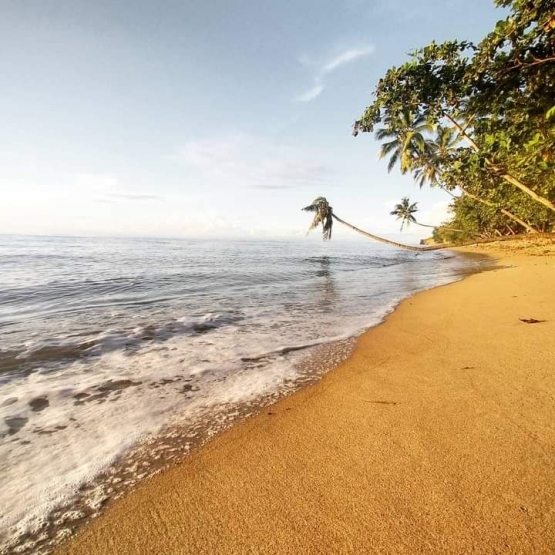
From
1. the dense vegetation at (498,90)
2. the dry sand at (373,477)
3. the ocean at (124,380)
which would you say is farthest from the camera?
the dense vegetation at (498,90)

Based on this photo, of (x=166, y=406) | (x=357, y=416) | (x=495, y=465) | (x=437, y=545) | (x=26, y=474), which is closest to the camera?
(x=437, y=545)

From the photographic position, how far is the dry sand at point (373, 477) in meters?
1.54

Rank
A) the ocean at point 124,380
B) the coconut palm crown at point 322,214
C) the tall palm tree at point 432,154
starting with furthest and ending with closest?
the coconut palm crown at point 322,214, the tall palm tree at point 432,154, the ocean at point 124,380

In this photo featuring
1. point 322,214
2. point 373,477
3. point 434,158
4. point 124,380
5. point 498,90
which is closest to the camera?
point 373,477

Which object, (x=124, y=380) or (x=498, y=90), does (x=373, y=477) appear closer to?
(x=124, y=380)

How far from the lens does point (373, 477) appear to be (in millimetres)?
1930

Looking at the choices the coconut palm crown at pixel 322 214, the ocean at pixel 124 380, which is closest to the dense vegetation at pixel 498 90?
the ocean at pixel 124 380

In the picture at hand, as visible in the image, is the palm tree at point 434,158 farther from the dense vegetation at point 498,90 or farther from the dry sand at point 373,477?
the dry sand at point 373,477

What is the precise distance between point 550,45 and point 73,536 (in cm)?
910

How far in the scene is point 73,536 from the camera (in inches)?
65.3

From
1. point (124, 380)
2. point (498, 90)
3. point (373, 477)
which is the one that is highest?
point (498, 90)

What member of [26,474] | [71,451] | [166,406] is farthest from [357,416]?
[26,474]

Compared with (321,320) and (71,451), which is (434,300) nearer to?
(321,320)

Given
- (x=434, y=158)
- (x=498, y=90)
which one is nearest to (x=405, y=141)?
(x=434, y=158)
